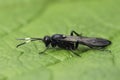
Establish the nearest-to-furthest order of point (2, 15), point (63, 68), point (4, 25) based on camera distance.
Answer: point (63, 68), point (4, 25), point (2, 15)

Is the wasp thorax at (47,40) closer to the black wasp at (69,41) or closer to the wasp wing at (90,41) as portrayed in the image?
the black wasp at (69,41)

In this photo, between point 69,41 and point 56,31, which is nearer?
point 69,41

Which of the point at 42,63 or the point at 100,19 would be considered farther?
the point at 100,19

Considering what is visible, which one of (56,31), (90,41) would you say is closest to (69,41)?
(90,41)

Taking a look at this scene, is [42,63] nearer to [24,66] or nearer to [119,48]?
[24,66]

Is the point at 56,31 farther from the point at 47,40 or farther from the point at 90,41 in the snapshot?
the point at 90,41

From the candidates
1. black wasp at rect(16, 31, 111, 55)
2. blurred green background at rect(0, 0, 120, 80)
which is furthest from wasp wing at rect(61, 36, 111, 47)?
blurred green background at rect(0, 0, 120, 80)

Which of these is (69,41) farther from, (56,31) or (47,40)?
(56,31)

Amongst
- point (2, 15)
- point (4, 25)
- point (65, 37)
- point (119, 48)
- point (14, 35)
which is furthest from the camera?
point (2, 15)

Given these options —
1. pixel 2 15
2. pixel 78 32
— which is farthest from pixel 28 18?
pixel 78 32
